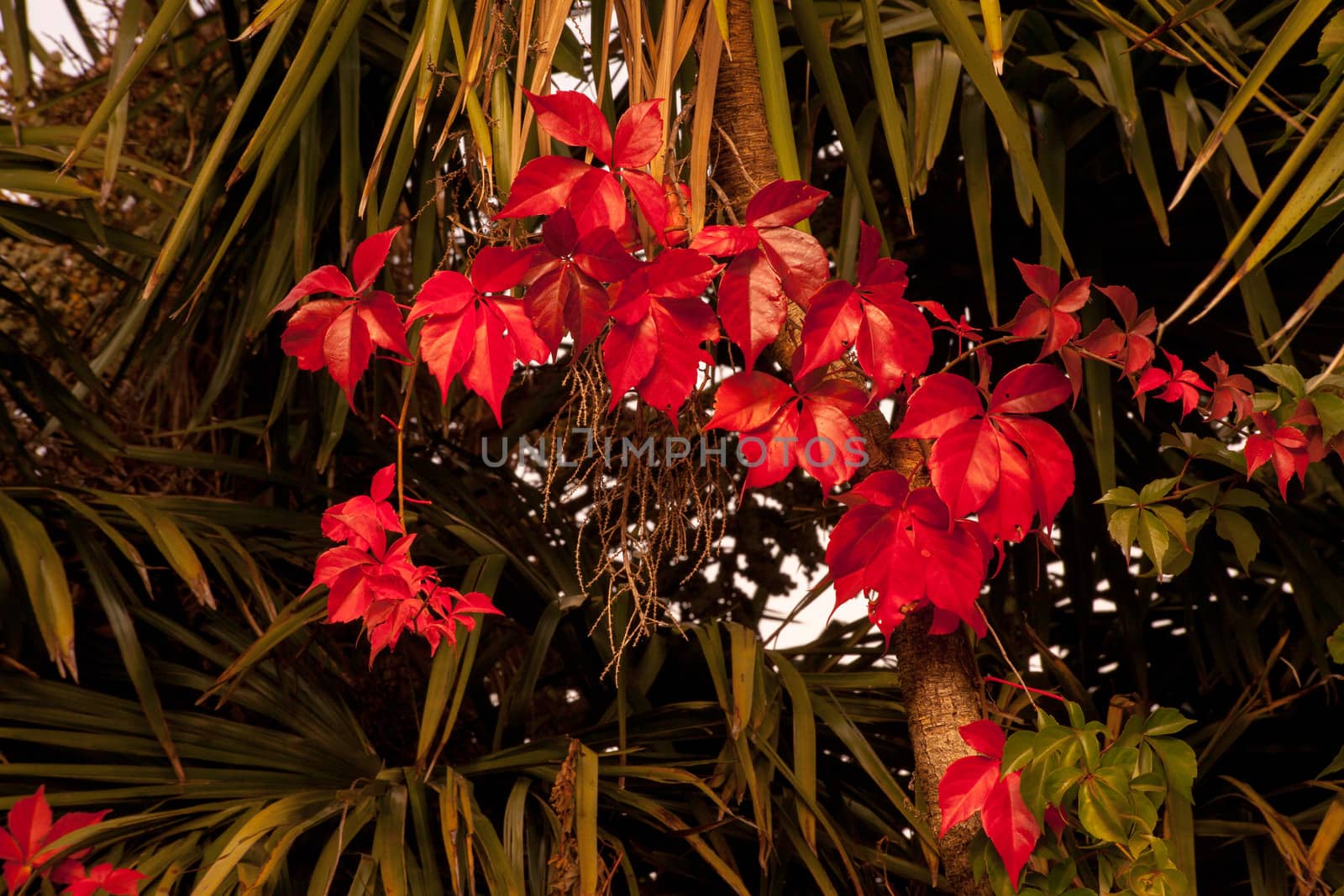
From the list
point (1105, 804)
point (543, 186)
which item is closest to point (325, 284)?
point (543, 186)

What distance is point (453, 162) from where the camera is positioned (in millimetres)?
1262

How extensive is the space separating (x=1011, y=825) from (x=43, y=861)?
641 millimetres

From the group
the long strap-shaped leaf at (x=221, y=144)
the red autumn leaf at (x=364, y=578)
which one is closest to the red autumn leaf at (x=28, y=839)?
the red autumn leaf at (x=364, y=578)

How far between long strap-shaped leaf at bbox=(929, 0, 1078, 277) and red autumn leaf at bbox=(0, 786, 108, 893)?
72 cm

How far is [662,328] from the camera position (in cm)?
43

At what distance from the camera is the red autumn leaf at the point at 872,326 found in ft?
1.45

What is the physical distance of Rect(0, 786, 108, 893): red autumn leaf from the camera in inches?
28.0

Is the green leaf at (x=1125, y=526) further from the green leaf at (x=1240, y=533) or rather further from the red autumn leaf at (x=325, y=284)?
the red autumn leaf at (x=325, y=284)

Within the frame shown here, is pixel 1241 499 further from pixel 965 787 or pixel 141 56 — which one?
pixel 141 56

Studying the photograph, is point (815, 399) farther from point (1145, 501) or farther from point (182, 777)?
point (182, 777)

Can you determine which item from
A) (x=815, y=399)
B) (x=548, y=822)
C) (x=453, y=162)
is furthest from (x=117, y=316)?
(x=815, y=399)

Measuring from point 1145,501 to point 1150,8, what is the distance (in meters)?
Answer: 0.29

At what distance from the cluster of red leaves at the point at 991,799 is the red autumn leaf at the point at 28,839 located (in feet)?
1.95

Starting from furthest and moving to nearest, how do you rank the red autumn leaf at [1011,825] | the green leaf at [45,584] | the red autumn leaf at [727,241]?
the green leaf at [45,584]
the red autumn leaf at [1011,825]
the red autumn leaf at [727,241]
